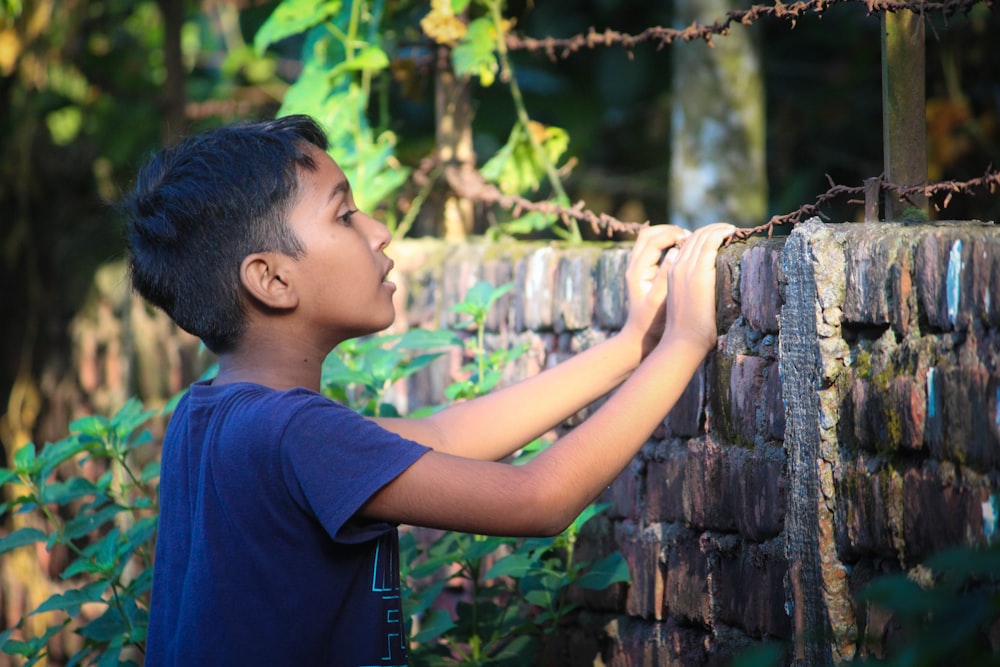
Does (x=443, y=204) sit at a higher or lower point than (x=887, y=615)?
higher

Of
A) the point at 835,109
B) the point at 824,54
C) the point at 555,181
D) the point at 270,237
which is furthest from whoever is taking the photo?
the point at 824,54

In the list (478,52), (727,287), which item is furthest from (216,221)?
(478,52)

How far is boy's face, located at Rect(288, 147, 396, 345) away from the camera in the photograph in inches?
70.1

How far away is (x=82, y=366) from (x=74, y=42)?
6.07ft

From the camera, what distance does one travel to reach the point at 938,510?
149cm

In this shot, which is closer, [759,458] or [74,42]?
[759,458]

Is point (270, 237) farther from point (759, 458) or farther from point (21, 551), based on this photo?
point (21, 551)

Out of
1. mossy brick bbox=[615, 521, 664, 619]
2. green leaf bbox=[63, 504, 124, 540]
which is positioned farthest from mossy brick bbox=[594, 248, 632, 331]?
green leaf bbox=[63, 504, 124, 540]

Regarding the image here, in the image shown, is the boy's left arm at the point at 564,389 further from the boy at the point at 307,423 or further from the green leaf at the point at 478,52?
the green leaf at the point at 478,52

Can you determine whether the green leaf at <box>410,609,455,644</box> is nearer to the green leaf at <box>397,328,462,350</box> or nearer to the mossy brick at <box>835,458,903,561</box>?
the green leaf at <box>397,328,462,350</box>

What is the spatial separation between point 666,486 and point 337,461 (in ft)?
3.17

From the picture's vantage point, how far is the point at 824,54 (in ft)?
25.2

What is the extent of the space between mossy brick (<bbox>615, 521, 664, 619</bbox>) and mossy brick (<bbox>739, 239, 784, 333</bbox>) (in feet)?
1.86

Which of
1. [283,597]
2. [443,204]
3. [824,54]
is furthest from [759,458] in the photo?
[824,54]
